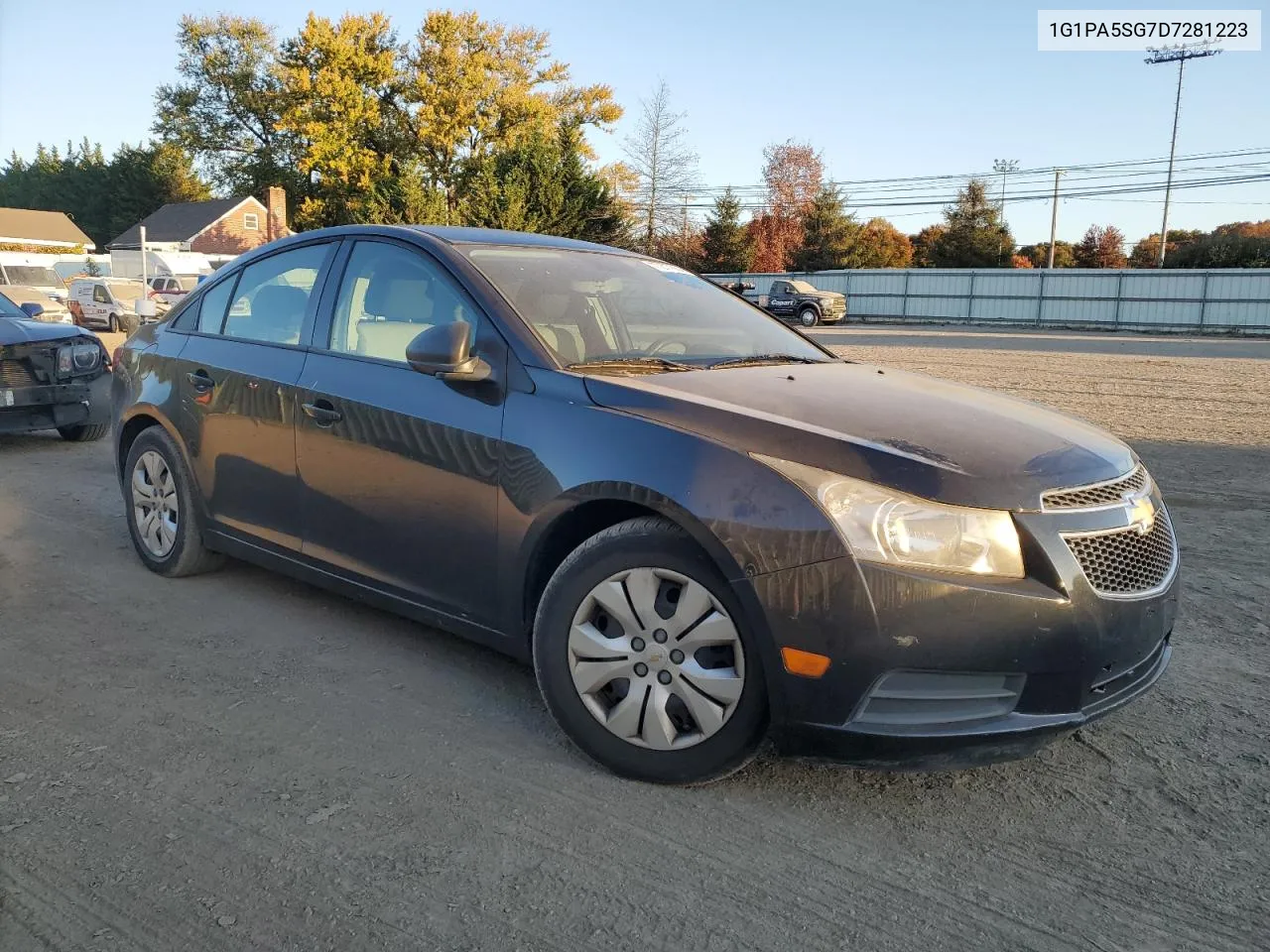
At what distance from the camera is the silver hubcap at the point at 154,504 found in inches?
184

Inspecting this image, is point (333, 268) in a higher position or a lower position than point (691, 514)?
higher

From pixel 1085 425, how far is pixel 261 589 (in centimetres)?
356

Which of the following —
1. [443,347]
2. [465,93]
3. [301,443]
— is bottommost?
[301,443]

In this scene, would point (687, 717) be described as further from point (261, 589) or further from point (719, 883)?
point (261, 589)

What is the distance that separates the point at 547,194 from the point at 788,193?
31045 millimetres

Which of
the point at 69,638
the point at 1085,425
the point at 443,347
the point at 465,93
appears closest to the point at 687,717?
the point at 443,347

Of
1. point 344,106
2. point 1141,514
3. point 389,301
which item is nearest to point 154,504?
point 389,301

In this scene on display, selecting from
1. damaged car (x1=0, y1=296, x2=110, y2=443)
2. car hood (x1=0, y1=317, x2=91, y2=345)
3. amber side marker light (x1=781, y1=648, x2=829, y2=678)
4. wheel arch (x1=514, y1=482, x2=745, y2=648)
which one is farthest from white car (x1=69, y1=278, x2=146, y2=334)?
amber side marker light (x1=781, y1=648, x2=829, y2=678)

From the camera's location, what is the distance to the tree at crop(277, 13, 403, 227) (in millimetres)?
46000

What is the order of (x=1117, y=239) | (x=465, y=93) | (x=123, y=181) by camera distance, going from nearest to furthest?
(x=465, y=93) < (x=1117, y=239) < (x=123, y=181)

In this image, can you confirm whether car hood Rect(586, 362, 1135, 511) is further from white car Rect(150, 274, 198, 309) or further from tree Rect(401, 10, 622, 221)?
tree Rect(401, 10, 622, 221)

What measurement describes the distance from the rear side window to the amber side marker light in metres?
3.25

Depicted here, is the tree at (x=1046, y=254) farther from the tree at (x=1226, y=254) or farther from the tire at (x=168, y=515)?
the tire at (x=168, y=515)

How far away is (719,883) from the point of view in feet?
7.91
